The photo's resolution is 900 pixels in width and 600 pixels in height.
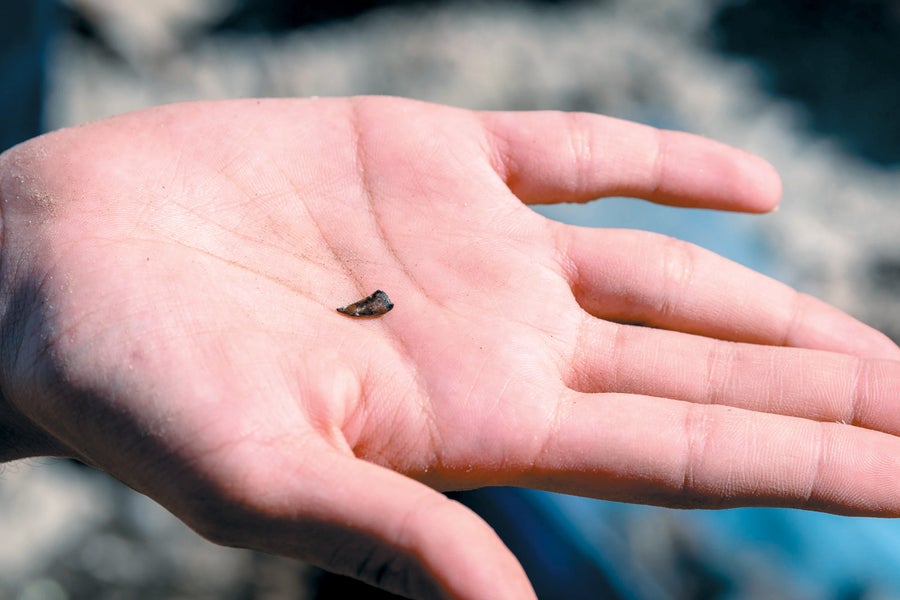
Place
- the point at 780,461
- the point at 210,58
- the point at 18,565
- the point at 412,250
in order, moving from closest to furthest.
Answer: the point at 780,461 → the point at 412,250 → the point at 18,565 → the point at 210,58

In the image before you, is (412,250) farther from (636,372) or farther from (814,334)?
(814,334)

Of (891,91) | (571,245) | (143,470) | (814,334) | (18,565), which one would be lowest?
(18,565)

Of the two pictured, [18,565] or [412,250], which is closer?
[412,250]

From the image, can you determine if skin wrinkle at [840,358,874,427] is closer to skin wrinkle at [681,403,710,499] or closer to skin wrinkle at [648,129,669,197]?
skin wrinkle at [681,403,710,499]

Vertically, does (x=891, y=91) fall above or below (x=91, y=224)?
above

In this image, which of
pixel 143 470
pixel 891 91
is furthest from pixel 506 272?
pixel 891 91

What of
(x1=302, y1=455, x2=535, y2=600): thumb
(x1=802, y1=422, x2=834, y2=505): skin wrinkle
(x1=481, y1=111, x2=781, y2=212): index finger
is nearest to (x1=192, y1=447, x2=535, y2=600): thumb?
(x1=302, y1=455, x2=535, y2=600): thumb

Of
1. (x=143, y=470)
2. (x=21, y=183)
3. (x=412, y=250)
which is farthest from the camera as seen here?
(x=412, y=250)

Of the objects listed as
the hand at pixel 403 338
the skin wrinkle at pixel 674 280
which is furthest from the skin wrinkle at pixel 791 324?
the skin wrinkle at pixel 674 280
